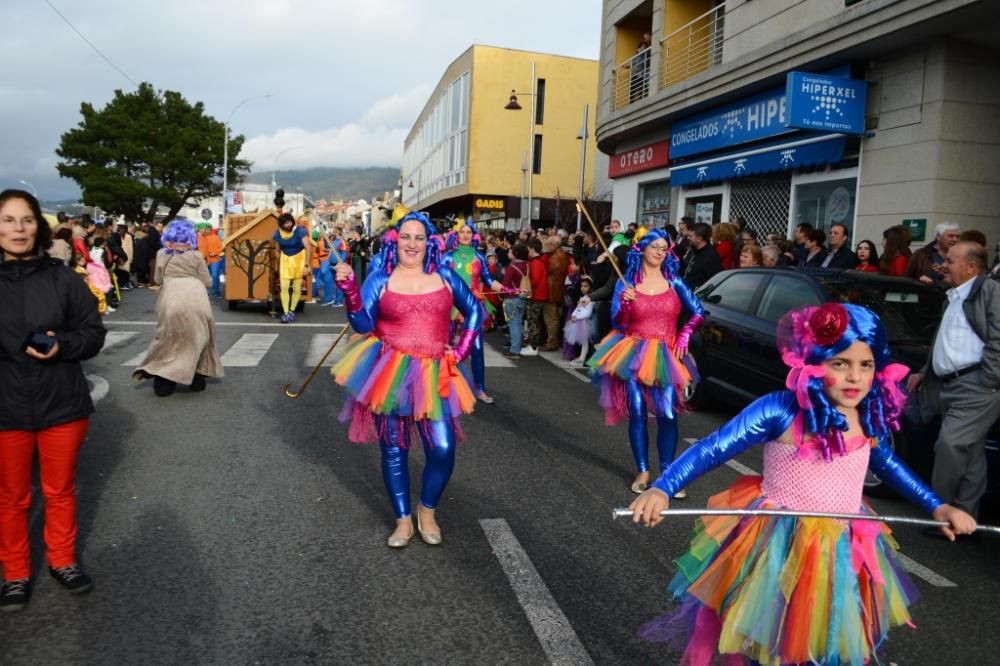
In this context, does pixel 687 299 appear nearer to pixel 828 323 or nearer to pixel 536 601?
pixel 536 601

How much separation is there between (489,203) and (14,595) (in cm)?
4110

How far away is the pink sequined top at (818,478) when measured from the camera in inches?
105

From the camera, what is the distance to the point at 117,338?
1270 centimetres

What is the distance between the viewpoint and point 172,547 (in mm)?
4379

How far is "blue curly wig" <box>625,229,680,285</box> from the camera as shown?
5945 mm

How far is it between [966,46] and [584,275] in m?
5.91

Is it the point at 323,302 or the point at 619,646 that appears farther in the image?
the point at 323,302

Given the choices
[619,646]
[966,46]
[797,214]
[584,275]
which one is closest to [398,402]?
[619,646]

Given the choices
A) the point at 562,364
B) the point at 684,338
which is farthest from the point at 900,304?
the point at 562,364

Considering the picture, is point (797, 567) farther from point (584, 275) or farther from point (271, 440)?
point (584, 275)

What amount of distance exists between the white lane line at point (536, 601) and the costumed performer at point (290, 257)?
11.4m

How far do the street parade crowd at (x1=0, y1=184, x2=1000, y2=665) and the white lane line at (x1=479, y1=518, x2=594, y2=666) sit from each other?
355mm

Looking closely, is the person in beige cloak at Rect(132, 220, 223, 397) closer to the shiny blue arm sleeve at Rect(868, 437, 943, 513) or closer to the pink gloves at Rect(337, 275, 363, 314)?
the pink gloves at Rect(337, 275, 363, 314)

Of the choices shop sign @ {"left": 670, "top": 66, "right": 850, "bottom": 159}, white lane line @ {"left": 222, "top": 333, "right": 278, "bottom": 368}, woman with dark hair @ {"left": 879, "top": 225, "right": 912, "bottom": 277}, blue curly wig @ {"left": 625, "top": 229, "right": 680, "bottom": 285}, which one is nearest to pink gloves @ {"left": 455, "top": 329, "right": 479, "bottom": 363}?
blue curly wig @ {"left": 625, "top": 229, "right": 680, "bottom": 285}
